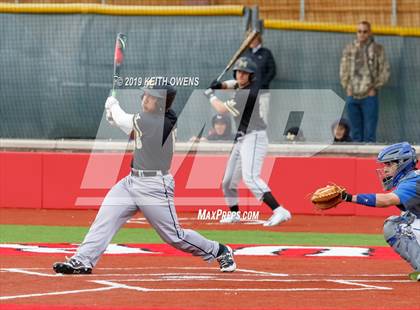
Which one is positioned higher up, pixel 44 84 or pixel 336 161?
pixel 44 84

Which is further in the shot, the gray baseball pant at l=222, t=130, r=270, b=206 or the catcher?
the gray baseball pant at l=222, t=130, r=270, b=206

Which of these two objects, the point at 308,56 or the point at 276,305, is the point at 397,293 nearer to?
the point at 276,305

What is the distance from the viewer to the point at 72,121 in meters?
17.4

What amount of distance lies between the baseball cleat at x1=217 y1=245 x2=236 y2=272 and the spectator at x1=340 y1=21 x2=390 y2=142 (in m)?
6.77

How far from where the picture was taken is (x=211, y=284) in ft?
33.8

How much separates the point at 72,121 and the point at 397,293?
27.8 feet

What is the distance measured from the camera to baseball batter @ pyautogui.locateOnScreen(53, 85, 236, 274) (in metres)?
10.6

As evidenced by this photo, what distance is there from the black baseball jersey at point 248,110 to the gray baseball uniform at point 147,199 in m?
4.64

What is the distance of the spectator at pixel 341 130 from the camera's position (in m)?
17.4

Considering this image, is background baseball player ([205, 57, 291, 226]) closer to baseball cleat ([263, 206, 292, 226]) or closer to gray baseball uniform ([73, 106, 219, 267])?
baseball cleat ([263, 206, 292, 226])

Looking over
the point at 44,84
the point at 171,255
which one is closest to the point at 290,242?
the point at 171,255

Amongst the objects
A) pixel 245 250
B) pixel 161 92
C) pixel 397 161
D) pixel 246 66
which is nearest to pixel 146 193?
pixel 161 92

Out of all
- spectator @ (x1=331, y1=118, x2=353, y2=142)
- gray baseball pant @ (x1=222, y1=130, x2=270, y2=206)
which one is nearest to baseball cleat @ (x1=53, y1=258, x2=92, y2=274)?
gray baseball pant @ (x1=222, y1=130, x2=270, y2=206)

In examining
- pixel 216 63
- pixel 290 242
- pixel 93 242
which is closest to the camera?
pixel 93 242
